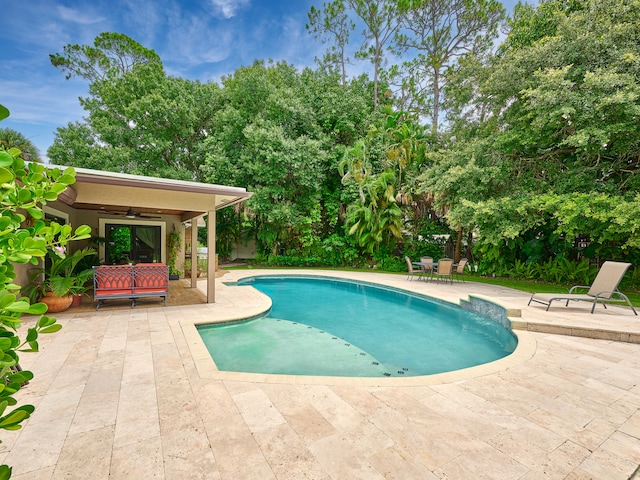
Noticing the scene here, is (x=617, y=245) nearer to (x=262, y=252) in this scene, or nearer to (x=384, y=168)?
(x=384, y=168)

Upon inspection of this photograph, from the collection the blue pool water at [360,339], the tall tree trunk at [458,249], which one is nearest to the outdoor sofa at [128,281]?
the blue pool water at [360,339]

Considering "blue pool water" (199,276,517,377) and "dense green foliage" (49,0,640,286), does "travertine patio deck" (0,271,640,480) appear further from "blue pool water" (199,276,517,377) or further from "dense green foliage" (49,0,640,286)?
"dense green foliage" (49,0,640,286)

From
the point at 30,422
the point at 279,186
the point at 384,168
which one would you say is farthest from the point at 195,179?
the point at 30,422

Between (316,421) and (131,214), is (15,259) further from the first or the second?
(131,214)

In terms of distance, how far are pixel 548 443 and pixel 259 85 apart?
19601 mm

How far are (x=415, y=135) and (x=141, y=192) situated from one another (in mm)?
13735

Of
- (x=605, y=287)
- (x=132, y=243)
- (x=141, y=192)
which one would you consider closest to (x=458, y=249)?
(x=605, y=287)

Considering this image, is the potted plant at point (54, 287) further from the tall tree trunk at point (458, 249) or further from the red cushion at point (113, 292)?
the tall tree trunk at point (458, 249)

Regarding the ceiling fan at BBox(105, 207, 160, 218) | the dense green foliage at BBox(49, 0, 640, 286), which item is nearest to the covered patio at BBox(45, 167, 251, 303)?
the ceiling fan at BBox(105, 207, 160, 218)

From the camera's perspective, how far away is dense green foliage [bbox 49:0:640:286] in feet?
31.0

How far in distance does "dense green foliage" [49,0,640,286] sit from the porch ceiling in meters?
8.47

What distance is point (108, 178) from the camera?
6.26 metres

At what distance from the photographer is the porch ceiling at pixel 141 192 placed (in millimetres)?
6379

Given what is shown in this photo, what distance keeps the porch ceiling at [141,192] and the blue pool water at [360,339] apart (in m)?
3.22
